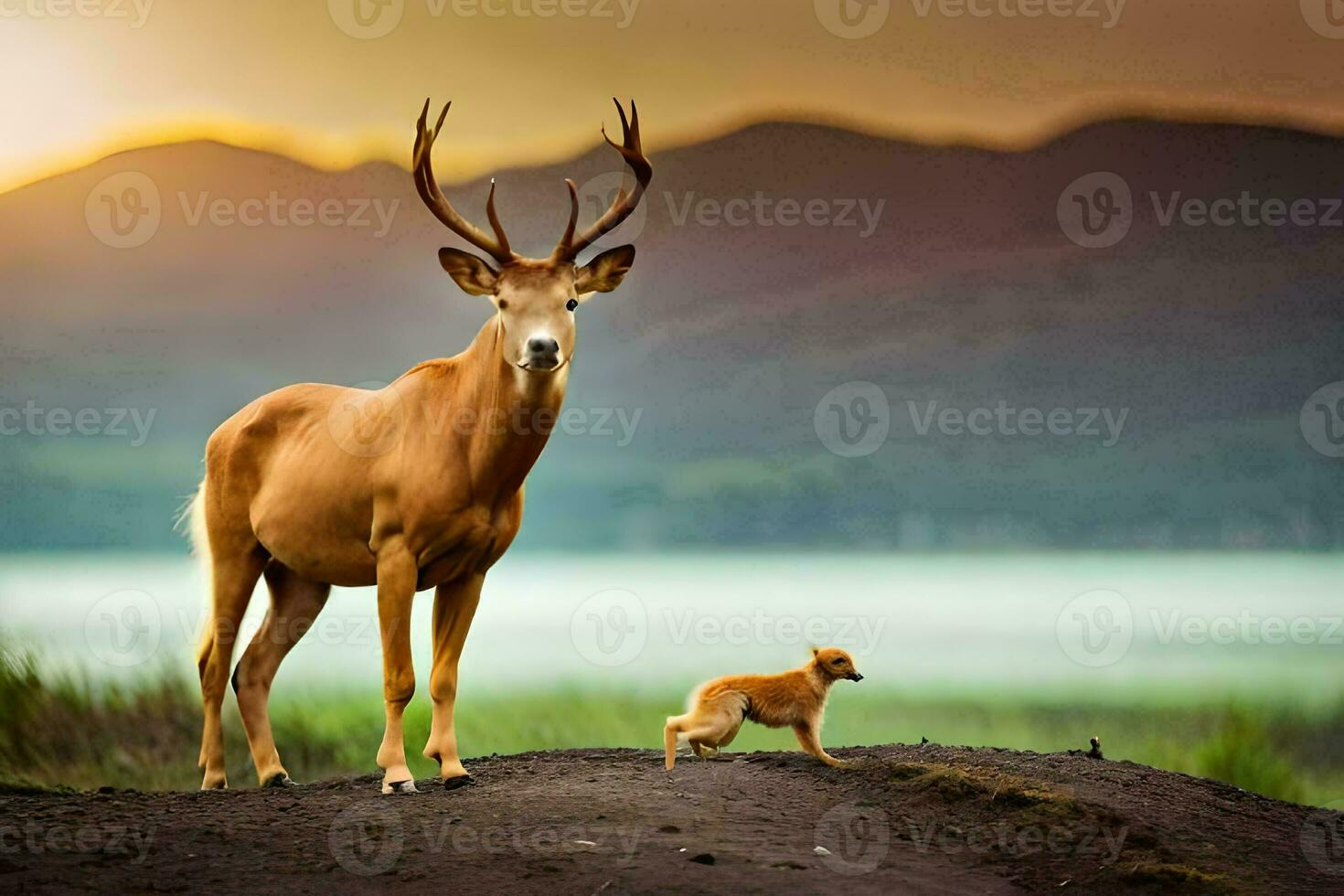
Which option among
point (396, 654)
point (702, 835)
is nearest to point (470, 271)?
point (396, 654)

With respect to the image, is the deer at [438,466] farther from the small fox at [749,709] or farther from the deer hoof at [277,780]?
the small fox at [749,709]

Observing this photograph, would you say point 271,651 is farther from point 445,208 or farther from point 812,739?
point 812,739

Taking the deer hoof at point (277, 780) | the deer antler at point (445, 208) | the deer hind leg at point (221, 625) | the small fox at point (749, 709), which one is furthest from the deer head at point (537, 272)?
the deer hoof at point (277, 780)

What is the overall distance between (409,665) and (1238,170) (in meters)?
6.73

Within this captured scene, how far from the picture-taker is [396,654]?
19.6 ft

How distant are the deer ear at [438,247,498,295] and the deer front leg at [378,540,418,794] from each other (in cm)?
118

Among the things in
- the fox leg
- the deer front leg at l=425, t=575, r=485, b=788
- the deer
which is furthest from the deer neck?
the fox leg

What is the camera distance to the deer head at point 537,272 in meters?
5.74

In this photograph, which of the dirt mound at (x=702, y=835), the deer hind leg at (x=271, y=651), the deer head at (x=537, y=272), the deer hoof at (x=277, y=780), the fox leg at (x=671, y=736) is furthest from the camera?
the deer hind leg at (x=271, y=651)

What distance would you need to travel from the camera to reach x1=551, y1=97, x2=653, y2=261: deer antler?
5.91 meters

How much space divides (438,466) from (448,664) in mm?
898

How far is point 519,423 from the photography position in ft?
19.4

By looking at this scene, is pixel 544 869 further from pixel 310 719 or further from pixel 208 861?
pixel 310 719

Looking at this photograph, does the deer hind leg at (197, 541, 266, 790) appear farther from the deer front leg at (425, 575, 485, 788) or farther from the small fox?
the small fox
